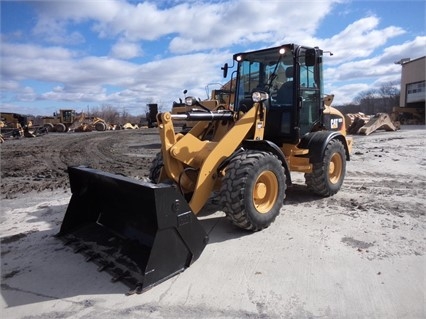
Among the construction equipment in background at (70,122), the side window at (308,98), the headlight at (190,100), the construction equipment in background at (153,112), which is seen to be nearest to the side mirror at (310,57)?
the side window at (308,98)

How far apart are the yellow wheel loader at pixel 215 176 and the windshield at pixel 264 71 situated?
0.02 m

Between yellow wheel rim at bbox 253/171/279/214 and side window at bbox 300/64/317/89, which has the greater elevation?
side window at bbox 300/64/317/89

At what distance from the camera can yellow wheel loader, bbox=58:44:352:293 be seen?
362 centimetres

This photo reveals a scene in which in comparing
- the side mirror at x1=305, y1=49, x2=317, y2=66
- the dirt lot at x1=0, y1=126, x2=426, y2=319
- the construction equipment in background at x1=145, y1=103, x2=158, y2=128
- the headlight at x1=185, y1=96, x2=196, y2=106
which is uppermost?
the side mirror at x1=305, y1=49, x2=317, y2=66

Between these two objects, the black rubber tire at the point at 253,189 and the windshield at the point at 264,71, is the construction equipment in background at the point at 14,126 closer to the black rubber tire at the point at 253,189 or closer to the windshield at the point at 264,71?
the windshield at the point at 264,71

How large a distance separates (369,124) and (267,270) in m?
20.3

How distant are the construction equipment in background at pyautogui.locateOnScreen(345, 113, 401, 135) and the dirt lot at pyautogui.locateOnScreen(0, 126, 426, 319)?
1638 centimetres

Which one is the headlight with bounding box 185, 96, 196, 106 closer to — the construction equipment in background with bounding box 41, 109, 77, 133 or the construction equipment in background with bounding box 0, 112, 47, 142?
the construction equipment in background with bounding box 0, 112, 47, 142

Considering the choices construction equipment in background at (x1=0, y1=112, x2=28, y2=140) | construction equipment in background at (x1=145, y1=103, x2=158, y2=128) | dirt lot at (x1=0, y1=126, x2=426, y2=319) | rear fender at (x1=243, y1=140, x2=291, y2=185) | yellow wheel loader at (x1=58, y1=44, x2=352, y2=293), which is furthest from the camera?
construction equipment in background at (x1=0, y1=112, x2=28, y2=140)

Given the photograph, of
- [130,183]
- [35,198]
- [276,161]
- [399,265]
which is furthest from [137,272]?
[35,198]

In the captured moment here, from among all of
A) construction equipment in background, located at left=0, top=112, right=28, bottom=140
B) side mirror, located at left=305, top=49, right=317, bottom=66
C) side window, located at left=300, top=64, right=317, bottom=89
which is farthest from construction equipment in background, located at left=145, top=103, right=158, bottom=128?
construction equipment in background, located at left=0, top=112, right=28, bottom=140

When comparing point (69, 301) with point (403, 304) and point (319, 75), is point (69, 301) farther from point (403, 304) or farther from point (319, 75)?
point (319, 75)

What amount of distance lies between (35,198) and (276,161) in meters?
4.66

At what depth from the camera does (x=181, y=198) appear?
3.61 metres
